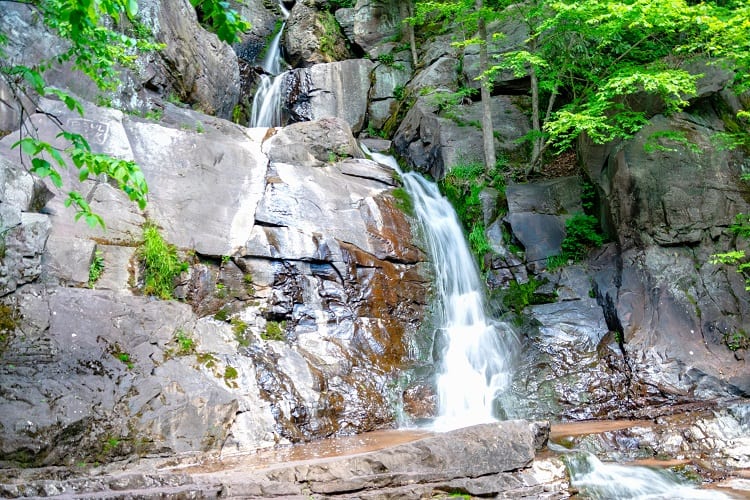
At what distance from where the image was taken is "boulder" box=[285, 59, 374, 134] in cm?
1686

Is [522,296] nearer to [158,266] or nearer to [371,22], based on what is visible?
[158,266]

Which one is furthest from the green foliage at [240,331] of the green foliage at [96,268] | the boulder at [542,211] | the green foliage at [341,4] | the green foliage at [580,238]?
the green foliage at [341,4]

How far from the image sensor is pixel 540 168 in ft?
45.5

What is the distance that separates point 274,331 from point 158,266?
6.87 ft

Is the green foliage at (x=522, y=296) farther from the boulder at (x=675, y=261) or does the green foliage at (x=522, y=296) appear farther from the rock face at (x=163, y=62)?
the rock face at (x=163, y=62)

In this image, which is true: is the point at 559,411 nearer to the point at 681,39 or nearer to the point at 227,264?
the point at 227,264

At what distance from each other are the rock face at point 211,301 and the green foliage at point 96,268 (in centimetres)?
7

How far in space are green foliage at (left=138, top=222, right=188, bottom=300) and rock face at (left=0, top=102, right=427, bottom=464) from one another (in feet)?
0.55

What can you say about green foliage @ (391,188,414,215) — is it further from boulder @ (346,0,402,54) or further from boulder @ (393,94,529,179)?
boulder @ (346,0,402,54)

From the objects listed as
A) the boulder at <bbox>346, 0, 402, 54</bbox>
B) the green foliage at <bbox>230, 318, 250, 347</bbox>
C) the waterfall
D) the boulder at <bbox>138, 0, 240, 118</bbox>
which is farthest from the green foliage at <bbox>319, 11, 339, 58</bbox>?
the green foliage at <bbox>230, 318, 250, 347</bbox>

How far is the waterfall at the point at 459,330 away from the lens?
898 cm

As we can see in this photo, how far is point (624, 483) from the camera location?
19.6ft

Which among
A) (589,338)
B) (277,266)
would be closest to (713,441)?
(589,338)

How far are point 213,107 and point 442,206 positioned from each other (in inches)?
243
